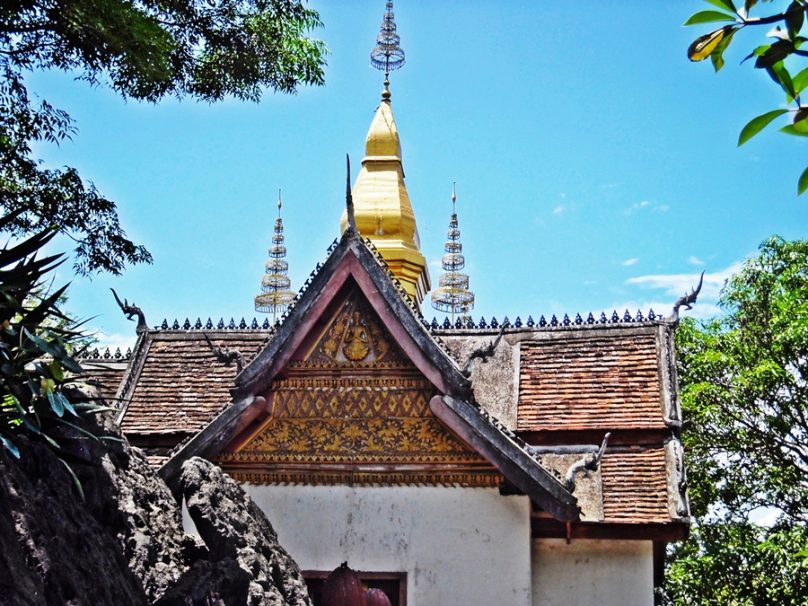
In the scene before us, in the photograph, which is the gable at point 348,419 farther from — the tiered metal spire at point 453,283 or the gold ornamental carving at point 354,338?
the tiered metal spire at point 453,283

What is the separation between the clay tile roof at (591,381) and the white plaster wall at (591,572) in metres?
1.27

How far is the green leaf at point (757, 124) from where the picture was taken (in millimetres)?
2391

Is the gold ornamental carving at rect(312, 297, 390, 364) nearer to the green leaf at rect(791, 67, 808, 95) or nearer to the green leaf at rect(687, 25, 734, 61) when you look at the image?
the green leaf at rect(687, 25, 734, 61)

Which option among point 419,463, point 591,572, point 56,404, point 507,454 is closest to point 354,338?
point 419,463

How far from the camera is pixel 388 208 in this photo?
49.5 feet

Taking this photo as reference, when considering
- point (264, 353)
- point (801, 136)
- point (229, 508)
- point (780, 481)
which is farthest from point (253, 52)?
point (780, 481)

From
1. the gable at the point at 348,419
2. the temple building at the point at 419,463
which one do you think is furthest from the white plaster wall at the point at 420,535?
the gable at the point at 348,419

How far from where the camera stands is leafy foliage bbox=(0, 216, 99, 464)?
5.61 metres

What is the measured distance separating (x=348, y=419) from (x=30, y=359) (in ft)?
14.8

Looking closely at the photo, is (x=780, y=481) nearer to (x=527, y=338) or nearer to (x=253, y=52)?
(x=527, y=338)

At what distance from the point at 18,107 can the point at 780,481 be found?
15.7m

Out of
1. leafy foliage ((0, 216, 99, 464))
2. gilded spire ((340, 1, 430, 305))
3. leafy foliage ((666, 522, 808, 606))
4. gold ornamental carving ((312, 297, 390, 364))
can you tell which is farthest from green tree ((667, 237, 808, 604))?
leafy foliage ((0, 216, 99, 464))

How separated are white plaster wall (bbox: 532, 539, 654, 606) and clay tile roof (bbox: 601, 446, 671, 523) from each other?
408mm

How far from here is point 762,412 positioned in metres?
19.5
